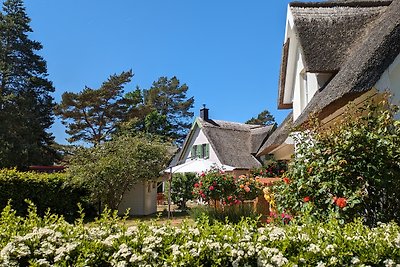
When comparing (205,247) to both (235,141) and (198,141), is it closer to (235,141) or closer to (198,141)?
→ (198,141)

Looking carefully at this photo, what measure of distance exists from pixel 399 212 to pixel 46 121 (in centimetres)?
3686

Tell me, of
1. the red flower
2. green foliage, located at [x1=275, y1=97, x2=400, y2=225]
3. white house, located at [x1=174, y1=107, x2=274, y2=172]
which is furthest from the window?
the red flower

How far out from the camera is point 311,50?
27.3ft

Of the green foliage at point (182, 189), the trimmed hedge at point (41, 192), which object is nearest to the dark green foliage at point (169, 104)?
the green foliage at point (182, 189)

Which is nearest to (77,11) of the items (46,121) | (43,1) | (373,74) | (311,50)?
(43,1)

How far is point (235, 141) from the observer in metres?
31.2

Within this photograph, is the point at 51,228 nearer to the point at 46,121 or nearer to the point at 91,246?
the point at 91,246

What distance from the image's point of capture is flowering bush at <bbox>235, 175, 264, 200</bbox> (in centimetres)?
1150

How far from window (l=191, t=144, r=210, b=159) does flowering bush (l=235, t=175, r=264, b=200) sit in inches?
677

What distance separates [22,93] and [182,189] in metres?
22.4

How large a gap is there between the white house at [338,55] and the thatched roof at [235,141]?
54.6ft

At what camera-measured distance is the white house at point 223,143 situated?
1136 inches

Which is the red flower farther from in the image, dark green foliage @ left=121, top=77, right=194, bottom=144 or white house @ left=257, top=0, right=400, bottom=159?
dark green foliage @ left=121, top=77, right=194, bottom=144

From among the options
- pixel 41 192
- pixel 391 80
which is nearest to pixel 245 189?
pixel 391 80
